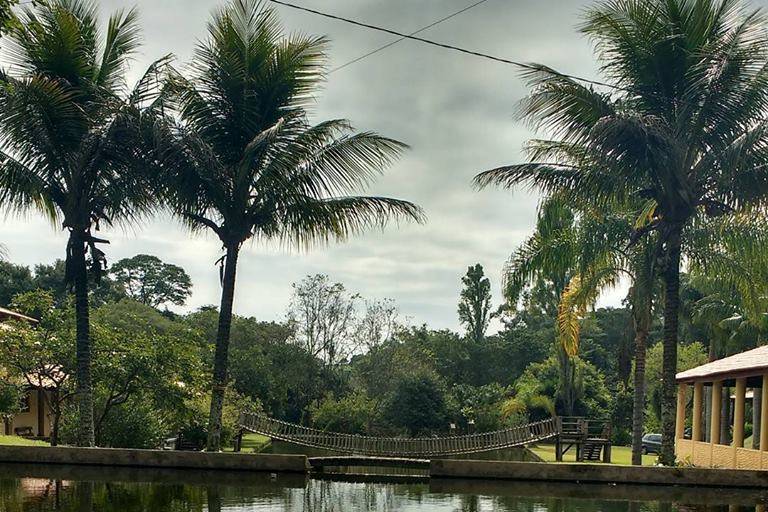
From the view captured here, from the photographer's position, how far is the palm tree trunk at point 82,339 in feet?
71.9

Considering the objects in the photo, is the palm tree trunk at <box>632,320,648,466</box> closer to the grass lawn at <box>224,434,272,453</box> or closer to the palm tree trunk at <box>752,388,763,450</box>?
the palm tree trunk at <box>752,388,763,450</box>

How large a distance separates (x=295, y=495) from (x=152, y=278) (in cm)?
7420

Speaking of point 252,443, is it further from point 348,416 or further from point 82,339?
point 82,339

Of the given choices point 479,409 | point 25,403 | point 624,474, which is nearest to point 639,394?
point 624,474

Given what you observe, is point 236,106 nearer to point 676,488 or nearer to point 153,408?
point 153,408

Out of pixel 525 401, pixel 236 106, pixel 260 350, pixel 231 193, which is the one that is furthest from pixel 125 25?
pixel 525 401

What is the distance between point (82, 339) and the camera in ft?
72.6

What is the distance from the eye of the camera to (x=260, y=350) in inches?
1742

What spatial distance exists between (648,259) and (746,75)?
280 inches

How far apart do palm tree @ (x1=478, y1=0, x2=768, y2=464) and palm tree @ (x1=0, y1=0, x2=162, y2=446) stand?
9.70m

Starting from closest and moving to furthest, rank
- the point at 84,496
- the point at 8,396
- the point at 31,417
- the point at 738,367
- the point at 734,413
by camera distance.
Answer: the point at 84,496 < the point at 738,367 < the point at 8,396 < the point at 734,413 < the point at 31,417

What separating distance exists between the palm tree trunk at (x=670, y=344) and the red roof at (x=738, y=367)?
257 cm

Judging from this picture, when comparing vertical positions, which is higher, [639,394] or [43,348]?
[43,348]

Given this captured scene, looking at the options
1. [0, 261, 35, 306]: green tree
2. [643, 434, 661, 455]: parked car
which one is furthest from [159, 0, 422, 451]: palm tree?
[0, 261, 35, 306]: green tree
